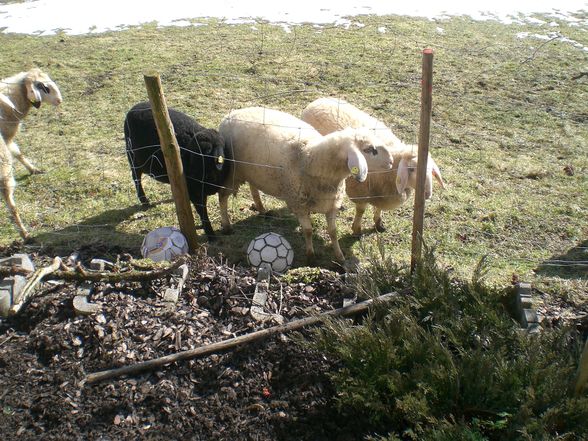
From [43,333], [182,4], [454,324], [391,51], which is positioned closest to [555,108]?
[391,51]

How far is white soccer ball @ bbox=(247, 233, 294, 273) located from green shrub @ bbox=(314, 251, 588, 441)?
146cm

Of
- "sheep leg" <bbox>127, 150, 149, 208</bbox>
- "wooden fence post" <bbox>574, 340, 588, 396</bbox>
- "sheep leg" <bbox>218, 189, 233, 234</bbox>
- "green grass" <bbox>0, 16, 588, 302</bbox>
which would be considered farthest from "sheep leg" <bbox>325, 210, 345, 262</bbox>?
"wooden fence post" <bbox>574, 340, 588, 396</bbox>

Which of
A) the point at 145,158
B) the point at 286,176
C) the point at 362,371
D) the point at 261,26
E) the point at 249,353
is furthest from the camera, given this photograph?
the point at 261,26

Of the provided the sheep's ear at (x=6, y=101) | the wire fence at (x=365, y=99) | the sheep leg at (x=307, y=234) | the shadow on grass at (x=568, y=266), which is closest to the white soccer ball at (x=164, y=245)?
the wire fence at (x=365, y=99)

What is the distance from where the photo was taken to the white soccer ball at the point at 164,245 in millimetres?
4820

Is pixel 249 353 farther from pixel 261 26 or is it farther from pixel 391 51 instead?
pixel 261 26

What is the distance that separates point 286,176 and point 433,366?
282cm

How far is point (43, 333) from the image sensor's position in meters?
3.75

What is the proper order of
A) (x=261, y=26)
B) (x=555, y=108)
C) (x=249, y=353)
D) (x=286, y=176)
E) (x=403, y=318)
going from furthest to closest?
(x=261, y=26) → (x=555, y=108) → (x=286, y=176) → (x=249, y=353) → (x=403, y=318)

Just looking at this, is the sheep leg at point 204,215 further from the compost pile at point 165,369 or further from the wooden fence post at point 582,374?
the wooden fence post at point 582,374

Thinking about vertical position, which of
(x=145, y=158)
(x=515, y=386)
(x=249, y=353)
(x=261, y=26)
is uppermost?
(x=261, y=26)

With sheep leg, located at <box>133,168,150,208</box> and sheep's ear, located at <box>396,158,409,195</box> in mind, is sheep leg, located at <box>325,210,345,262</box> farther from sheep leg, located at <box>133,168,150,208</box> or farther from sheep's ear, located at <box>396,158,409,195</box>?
sheep leg, located at <box>133,168,150,208</box>

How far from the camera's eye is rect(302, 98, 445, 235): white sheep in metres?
5.28

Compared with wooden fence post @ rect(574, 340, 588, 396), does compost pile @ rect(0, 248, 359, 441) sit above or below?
below
